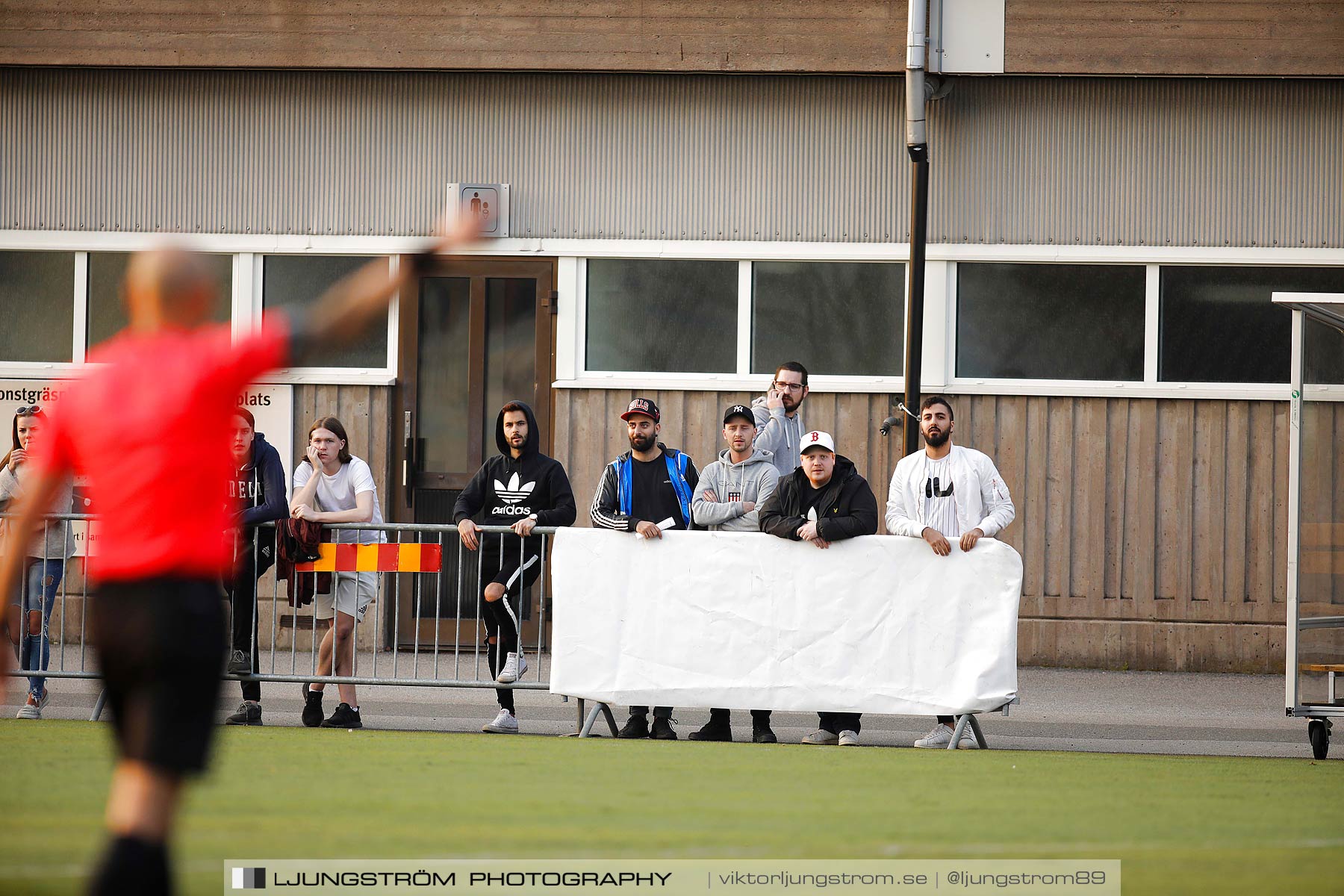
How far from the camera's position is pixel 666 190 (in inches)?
556

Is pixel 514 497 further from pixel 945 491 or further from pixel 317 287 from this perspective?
pixel 317 287

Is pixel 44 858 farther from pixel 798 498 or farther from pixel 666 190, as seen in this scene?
pixel 666 190

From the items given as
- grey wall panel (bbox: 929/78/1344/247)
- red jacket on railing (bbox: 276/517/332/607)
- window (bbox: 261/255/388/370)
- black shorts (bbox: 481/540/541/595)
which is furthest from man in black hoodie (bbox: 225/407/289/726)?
grey wall panel (bbox: 929/78/1344/247)

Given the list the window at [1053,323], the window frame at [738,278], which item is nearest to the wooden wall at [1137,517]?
the window frame at [738,278]

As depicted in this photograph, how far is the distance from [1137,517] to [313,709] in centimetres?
726

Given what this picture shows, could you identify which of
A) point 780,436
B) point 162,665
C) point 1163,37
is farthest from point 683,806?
point 1163,37

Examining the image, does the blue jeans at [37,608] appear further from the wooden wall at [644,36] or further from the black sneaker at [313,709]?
the wooden wall at [644,36]

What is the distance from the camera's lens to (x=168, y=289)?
403 centimetres

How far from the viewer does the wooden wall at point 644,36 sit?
1350cm

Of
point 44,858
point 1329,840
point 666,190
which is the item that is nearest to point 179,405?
point 44,858

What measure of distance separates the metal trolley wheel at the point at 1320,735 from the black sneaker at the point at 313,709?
6.12 metres

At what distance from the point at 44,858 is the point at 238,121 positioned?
1004 cm

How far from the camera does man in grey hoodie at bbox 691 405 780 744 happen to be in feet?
33.3

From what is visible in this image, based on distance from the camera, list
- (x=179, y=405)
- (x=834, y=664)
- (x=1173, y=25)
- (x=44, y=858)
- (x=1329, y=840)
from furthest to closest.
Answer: (x=1173, y=25)
(x=834, y=664)
(x=1329, y=840)
(x=44, y=858)
(x=179, y=405)
